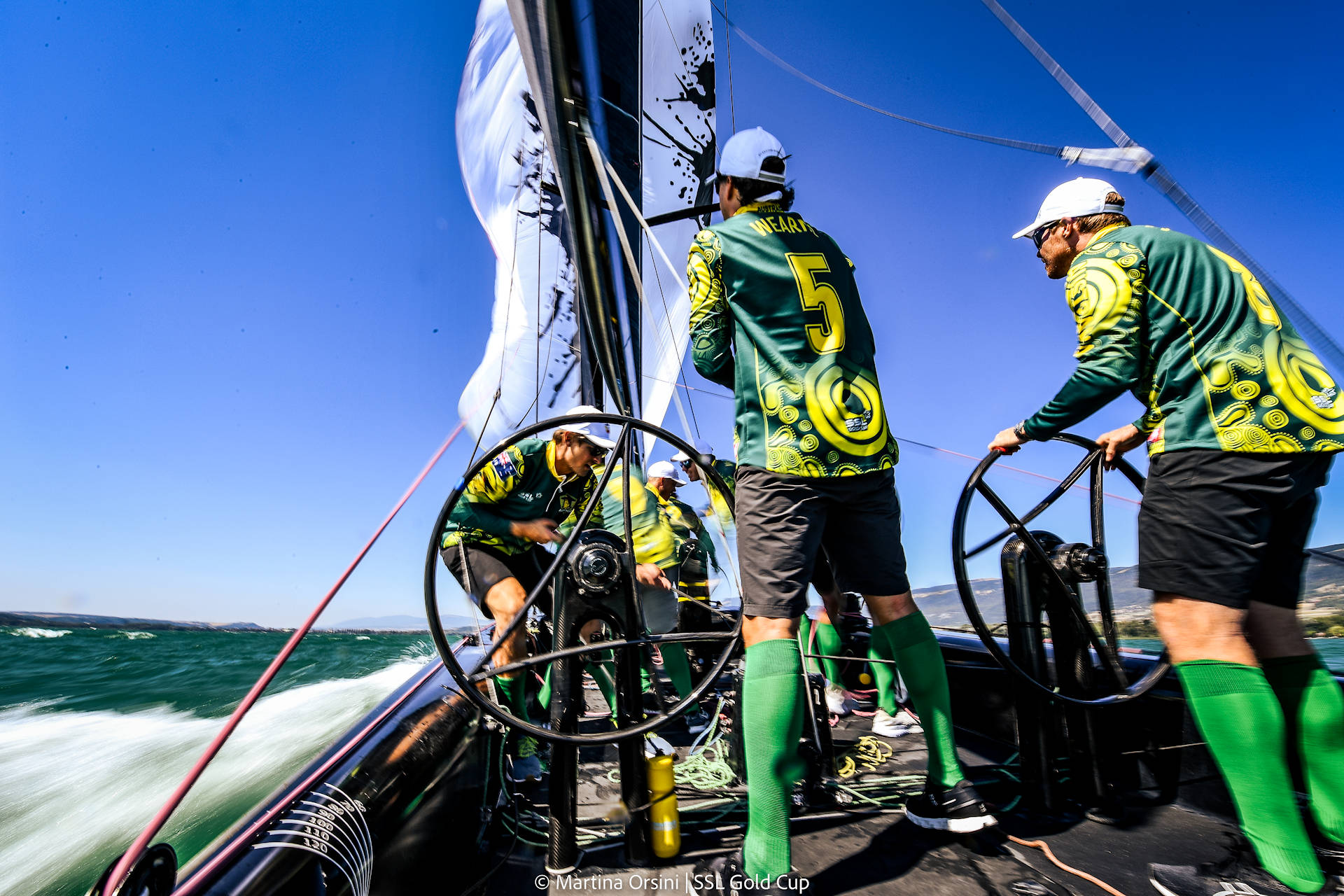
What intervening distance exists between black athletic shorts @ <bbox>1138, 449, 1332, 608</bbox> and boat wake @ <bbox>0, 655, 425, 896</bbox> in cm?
180

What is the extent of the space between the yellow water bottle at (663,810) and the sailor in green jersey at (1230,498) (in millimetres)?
850

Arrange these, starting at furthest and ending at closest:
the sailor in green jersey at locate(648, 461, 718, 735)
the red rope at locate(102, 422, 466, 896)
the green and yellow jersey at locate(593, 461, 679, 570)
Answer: the sailor in green jersey at locate(648, 461, 718, 735) < the green and yellow jersey at locate(593, 461, 679, 570) < the red rope at locate(102, 422, 466, 896)

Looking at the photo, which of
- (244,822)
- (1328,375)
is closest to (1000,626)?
(1328,375)

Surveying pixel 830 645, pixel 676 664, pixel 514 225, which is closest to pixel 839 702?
pixel 830 645

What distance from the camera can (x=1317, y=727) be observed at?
114cm

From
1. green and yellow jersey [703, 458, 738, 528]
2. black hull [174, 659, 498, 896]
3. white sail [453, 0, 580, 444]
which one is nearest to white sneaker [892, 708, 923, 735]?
green and yellow jersey [703, 458, 738, 528]

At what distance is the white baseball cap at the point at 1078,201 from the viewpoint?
1390 millimetres

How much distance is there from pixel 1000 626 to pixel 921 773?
0.52 m

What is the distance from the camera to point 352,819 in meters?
1.05

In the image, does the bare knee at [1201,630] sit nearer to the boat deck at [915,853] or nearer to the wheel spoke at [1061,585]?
the wheel spoke at [1061,585]

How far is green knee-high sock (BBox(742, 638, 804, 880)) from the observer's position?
1.05 meters

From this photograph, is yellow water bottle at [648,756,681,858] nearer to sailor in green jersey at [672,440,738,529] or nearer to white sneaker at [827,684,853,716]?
sailor in green jersey at [672,440,738,529]

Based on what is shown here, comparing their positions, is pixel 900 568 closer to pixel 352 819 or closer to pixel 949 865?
pixel 949 865

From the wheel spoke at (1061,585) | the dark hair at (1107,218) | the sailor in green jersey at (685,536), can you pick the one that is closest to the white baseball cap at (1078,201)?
the dark hair at (1107,218)
